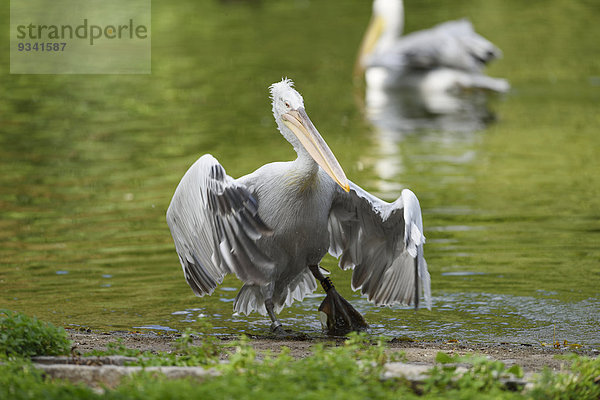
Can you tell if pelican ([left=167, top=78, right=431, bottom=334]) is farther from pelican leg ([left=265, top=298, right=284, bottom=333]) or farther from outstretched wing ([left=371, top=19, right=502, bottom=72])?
outstretched wing ([left=371, top=19, right=502, bottom=72])

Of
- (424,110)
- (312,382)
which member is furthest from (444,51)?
(312,382)

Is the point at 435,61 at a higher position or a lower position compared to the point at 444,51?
lower

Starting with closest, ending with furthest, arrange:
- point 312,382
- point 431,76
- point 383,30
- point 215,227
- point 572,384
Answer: point 312,382 < point 572,384 < point 215,227 < point 431,76 < point 383,30

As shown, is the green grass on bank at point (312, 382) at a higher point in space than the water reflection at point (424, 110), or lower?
lower

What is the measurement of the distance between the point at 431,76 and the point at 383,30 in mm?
1701

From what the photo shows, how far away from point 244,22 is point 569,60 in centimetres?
826

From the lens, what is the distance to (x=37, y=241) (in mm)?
8328

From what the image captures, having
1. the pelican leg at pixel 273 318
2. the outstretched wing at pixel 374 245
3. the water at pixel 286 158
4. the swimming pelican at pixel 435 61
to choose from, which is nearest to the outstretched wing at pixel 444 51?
the swimming pelican at pixel 435 61

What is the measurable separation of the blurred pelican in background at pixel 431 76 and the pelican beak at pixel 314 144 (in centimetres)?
804

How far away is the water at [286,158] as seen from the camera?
669 centimetres

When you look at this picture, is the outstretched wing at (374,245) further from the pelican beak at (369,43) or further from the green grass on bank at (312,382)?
the pelican beak at (369,43)

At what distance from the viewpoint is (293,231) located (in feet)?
19.7

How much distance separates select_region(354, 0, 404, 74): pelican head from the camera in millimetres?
16828

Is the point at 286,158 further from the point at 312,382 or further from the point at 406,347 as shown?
the point at 312,382
